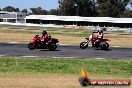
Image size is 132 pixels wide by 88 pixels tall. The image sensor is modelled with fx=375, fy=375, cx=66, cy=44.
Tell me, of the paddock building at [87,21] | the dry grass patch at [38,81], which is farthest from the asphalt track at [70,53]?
the paddock building at [87,21]

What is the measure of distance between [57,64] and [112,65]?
3.09m

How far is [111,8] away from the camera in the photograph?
135 m

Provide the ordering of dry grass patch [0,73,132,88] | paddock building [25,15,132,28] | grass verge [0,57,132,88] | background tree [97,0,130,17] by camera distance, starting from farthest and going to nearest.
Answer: background tree [97,0,130,17]
paddock building [25,15,132,28]
grass verge [0,57,132,88]
dry grass patch [0,73,132,88]

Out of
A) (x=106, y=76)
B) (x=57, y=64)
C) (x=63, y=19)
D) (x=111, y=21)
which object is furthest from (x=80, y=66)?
(x=63, y=19)

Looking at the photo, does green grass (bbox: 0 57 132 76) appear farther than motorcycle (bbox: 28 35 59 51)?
No

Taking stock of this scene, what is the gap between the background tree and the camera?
134375mm

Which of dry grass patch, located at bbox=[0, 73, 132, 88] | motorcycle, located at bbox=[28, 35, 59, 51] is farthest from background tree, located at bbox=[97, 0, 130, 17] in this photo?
dry grass patch, located at bbox=[0, 73, 132, 88]

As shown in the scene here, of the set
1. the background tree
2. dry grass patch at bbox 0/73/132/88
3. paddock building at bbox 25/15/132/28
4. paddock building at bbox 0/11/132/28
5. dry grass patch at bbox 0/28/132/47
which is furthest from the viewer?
the background tree

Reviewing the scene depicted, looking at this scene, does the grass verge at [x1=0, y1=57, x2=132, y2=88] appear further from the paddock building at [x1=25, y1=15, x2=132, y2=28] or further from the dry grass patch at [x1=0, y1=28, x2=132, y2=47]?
the paddock building at [x1=25, y1=15, x2=132, y2=28]

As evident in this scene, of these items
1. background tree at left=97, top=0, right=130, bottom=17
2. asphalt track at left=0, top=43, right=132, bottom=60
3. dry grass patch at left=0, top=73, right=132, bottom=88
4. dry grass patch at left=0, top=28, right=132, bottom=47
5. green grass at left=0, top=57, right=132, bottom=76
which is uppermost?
background tree at left=97, top=0, right=130, bottom=17

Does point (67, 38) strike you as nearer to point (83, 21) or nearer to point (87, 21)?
point (87, 21)

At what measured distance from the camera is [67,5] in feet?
464

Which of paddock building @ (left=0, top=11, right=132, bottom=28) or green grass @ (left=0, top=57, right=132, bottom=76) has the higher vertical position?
paddock building @ (left=0, top=11, right=132, bottom=28)

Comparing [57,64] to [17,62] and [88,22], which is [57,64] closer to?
[17,62]
